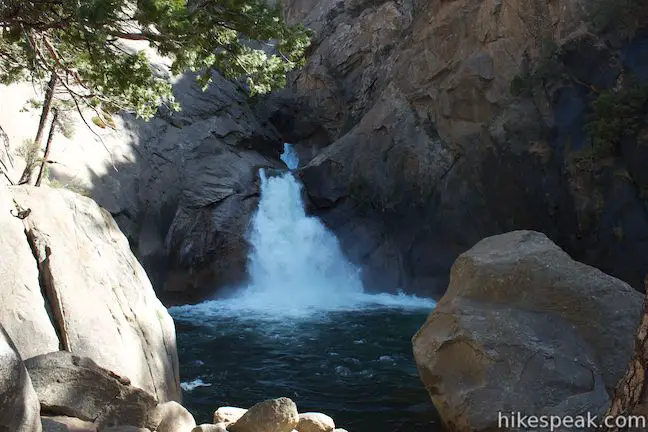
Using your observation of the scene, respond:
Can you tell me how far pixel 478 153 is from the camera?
19.2 metres

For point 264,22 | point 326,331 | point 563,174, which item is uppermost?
point 264,22

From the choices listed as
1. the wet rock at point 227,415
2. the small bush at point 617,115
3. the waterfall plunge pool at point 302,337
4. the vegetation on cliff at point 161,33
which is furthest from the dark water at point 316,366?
the small bush at point 617,115

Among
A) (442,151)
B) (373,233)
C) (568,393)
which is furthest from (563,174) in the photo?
(568,393)

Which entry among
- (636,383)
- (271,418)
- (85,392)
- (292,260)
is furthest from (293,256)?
(636,383)

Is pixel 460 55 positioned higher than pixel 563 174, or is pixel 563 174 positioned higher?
pixel 460 55

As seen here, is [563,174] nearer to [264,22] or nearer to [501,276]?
[501,276]

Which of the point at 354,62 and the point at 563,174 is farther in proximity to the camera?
the point at 354,62

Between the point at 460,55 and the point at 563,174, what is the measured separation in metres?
6.00

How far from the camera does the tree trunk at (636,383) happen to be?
3.32m

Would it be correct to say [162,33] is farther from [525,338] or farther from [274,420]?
[525,338]

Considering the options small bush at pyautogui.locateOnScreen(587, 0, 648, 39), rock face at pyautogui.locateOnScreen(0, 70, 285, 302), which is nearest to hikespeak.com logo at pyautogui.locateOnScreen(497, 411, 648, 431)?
small bush at pyautogui.locateOnScreen(587, 0, 648, 39)

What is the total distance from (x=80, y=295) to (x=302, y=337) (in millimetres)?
7566

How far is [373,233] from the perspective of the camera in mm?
22047

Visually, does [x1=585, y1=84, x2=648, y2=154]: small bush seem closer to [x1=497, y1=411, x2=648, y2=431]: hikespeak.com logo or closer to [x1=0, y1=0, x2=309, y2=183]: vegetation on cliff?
[x1=0, y1=0, x2=309, y2=183]: vegetation on cliff
